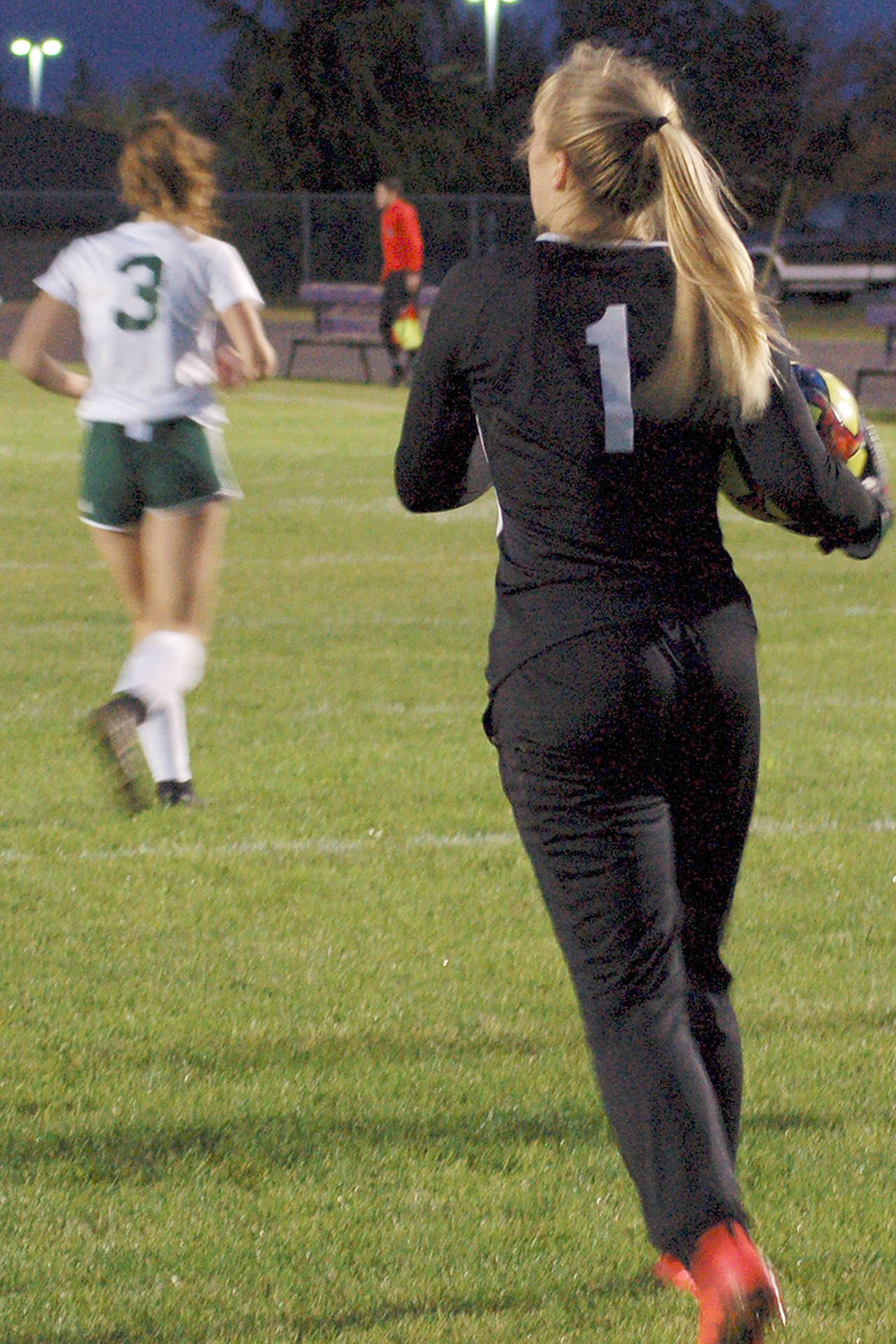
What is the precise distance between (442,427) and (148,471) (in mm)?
3247

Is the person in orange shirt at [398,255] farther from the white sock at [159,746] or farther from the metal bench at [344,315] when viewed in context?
the white sock at [159,746]

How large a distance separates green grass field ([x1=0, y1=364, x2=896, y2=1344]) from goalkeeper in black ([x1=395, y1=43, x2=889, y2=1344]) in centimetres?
55

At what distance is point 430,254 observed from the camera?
122ft

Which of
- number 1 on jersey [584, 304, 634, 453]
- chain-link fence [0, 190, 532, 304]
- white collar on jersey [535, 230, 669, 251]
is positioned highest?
white collar on jersey [535, 230, 669, 251]

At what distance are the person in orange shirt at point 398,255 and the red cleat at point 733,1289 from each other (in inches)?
854

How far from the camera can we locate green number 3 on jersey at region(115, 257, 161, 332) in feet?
19.0

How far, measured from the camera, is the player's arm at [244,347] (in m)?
5.91

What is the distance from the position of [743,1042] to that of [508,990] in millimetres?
606

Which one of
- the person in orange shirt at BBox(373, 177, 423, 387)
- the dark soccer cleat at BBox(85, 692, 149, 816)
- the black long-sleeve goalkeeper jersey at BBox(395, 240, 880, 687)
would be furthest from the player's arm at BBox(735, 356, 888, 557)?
the person in orange shirt at BBox(373, 177, 423, 387)

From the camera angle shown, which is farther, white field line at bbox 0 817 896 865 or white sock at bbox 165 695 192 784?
white sock at bbox 165 695 192 784

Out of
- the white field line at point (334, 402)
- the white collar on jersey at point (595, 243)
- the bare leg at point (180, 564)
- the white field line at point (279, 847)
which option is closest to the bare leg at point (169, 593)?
the bare leg at point (180, 564)

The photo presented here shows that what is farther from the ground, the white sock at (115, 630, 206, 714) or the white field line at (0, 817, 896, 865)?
the white sock at (115, 630, 206, 714)

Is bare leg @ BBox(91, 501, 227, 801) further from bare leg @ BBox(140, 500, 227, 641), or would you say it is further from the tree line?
the tree line

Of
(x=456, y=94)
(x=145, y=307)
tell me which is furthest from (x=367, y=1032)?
(x=456, y=94)
